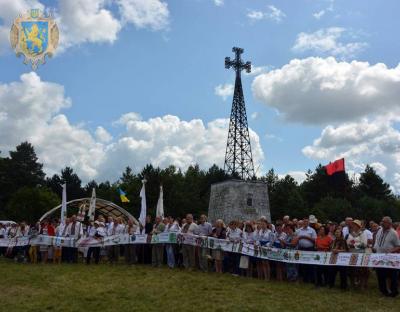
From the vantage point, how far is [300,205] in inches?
2499

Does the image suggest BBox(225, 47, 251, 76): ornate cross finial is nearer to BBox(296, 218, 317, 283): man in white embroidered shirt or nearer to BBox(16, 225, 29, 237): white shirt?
BBox(16, 225, 29, 237): white shirt

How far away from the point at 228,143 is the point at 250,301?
37080mm

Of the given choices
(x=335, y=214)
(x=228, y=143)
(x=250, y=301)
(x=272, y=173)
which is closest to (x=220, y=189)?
(x=228, y=143)

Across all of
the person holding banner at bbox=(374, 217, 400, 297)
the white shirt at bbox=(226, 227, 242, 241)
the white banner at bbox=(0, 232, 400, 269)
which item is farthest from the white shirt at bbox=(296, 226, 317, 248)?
the white shirt at bbox=(226, 227, 242, 241)

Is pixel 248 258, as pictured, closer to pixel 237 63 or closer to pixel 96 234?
pixel 96 234

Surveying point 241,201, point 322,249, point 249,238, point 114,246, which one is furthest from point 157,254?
point 241,201

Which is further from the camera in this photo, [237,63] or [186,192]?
[186,192]

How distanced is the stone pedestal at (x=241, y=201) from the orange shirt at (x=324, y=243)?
27519 millimetres

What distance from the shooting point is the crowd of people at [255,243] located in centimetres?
1162

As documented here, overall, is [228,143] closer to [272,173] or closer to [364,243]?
[364,243]

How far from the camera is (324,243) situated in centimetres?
1222

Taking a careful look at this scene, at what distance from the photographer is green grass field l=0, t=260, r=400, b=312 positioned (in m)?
9.37

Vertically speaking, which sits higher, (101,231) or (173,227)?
(173,227)

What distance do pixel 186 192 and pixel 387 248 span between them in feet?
176
